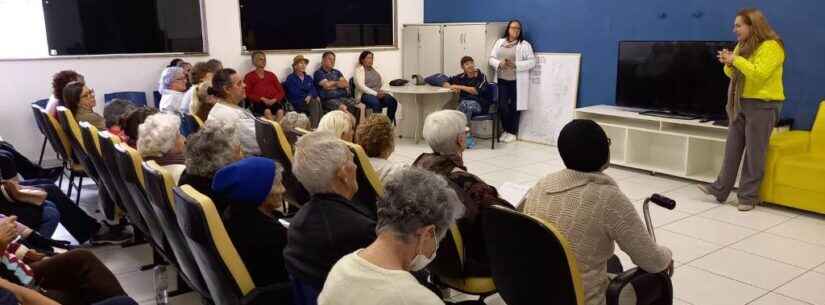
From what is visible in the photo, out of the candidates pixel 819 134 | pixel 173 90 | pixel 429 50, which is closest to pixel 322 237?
pixel 173 90

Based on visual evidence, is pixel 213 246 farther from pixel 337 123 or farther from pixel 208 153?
pixel 337 123

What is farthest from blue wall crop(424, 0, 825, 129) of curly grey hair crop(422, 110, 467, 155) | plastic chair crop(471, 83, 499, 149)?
curly grey hair crop(422, 110, 467, 155)

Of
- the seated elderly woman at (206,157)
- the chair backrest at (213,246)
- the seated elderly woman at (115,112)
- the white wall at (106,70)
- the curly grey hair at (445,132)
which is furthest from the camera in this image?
the white wall at (106,70)

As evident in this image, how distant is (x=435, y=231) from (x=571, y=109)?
6.20 metres

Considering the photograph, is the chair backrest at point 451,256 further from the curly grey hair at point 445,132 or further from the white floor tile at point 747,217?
the white floor tile at point 747,217

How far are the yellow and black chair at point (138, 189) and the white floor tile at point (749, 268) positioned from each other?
295cm

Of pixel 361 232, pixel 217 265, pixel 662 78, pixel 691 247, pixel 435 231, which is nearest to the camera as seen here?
pixel 435 231

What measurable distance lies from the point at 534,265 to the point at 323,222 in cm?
68

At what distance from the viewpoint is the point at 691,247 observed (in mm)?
3994

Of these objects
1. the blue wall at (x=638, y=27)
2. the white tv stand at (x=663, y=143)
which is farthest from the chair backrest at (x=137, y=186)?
the blue wall at (x=638, y=27)

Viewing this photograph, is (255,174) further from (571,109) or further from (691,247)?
(571,109)

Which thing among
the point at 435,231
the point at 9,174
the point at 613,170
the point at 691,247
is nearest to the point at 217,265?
the point at 435,231

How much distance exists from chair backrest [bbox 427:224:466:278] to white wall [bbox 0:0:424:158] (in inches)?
217

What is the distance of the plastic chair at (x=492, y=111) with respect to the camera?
7.54 m
